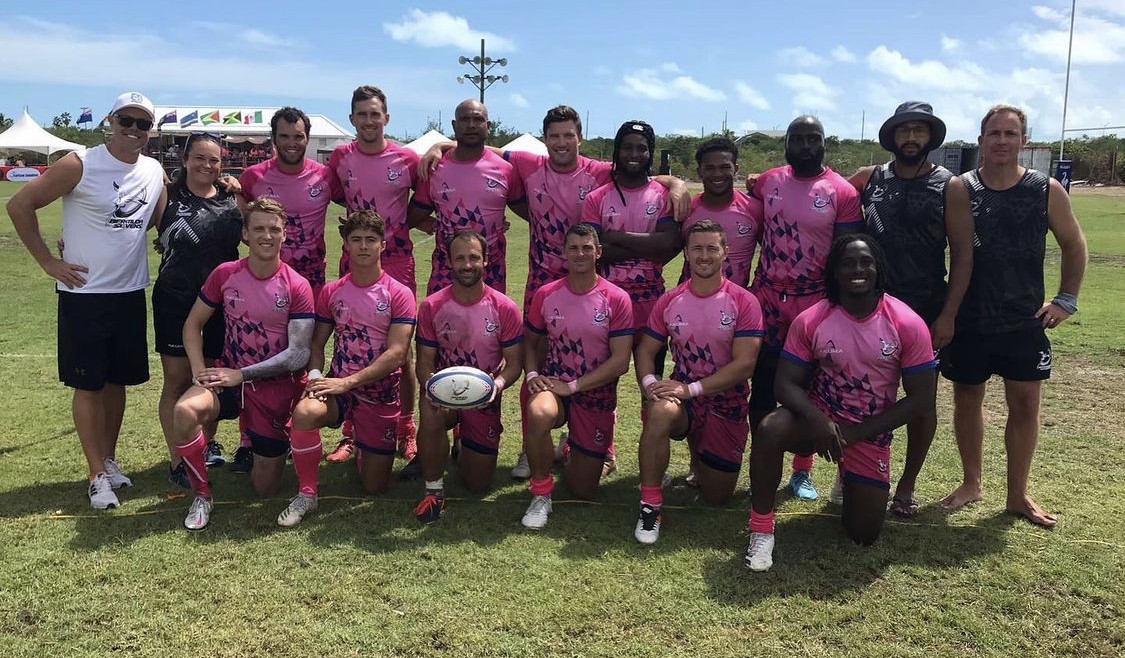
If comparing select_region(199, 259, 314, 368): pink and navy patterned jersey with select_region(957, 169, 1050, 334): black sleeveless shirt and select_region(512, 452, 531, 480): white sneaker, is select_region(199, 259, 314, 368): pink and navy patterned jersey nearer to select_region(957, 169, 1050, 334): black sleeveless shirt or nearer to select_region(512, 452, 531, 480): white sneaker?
select_region(512, 452, 531, 480): white sneaker

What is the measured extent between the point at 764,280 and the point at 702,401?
0.86 metres

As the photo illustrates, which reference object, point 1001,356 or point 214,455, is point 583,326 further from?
point 214,455

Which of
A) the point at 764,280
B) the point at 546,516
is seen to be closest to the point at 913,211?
the point at 764,280

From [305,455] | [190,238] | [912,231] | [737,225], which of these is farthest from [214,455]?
[912,231]

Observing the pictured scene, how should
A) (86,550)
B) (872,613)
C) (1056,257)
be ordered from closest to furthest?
1. (872,613)
2. (86,550)
3. (1056,257)

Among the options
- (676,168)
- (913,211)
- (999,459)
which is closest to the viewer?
(913,211)

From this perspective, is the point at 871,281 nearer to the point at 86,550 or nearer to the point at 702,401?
the point at 702,401

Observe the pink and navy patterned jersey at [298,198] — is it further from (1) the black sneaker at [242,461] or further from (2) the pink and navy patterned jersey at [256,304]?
(1) the black sneaker at [242,461]

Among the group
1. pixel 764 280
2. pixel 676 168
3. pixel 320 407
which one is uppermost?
pixel 676 168

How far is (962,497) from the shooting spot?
15.5 ft

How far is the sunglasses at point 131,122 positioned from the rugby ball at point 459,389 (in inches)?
94.7

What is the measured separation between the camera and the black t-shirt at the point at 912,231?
14.5 feet

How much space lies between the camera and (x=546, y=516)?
4469 mm

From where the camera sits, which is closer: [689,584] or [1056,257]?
[689,584]
